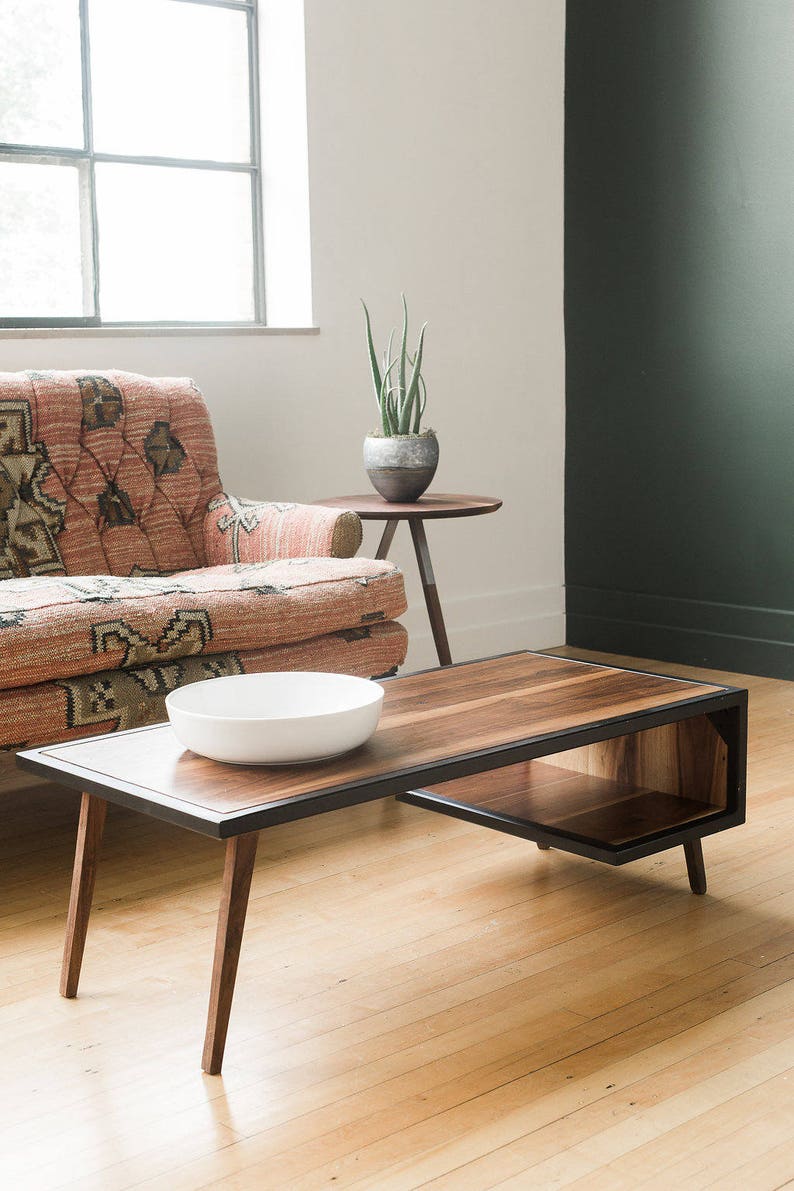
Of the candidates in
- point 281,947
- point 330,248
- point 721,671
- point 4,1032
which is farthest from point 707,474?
point 4,1032

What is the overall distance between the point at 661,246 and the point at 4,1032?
329 centimetres

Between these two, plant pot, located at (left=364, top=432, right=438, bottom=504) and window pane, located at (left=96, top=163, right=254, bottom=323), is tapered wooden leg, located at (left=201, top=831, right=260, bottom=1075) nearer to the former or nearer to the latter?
plant pot, located at (left=364, top=432, right=438, bottom=504)

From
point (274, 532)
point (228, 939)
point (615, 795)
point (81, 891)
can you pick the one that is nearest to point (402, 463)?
point (274, 532)

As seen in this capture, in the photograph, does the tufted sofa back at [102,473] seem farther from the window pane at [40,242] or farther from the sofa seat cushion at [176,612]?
the window pane at [40,242]

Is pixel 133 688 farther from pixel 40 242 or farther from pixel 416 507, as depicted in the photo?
pixel 40 242

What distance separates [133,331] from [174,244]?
0.42 meters

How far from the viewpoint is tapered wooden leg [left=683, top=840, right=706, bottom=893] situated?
2283 mm

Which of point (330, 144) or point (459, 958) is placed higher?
point (330, 144)

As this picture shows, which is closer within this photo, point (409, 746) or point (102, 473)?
point (409, 746)

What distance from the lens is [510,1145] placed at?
5.00ft

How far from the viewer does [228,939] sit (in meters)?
1.66

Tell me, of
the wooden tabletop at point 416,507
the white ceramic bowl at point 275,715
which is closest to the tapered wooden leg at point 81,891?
the white ceramic bowl at point 275,715

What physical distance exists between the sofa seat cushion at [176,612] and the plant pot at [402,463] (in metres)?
0.50

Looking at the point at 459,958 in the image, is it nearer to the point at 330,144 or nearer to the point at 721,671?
the point at 721,671
